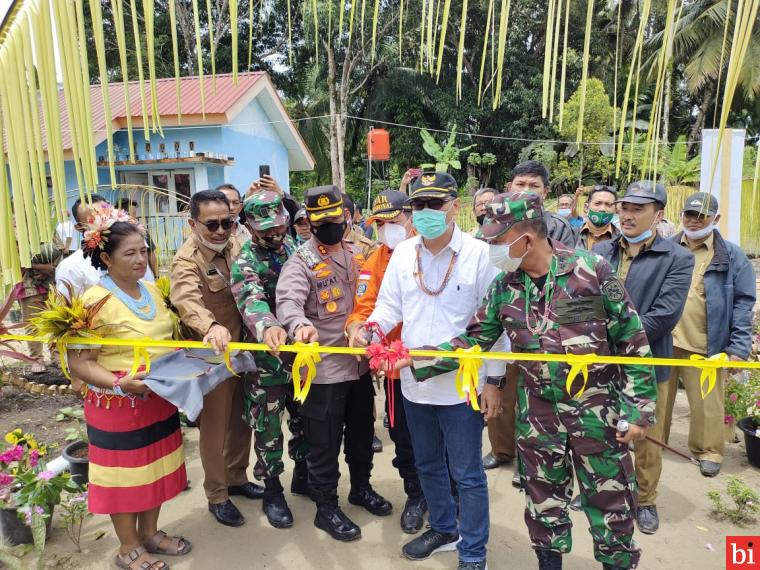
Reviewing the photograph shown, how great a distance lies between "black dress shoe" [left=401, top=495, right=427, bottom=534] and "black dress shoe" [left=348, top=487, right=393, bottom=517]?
0.46 ft

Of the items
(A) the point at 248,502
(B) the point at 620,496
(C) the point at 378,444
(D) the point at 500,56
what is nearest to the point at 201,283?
(A) the point at 248,502

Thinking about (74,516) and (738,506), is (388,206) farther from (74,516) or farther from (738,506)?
(738,506)

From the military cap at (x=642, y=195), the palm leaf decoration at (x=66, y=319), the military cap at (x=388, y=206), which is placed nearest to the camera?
the palm leaf decoration at (x=66, y=319)

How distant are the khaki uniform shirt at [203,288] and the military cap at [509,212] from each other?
1611mm

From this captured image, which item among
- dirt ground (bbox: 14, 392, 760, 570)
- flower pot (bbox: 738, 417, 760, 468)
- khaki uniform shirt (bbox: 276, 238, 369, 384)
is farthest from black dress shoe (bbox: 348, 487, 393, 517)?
flower pot (bbox: 738, 417, 760, 468)

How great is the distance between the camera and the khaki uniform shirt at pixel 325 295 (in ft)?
10.3

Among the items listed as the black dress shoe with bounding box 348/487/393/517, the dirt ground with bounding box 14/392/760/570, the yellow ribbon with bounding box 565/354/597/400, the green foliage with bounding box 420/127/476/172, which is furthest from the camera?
the green foliage with bounding box 420/127/476/172

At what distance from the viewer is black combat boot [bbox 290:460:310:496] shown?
3883mm

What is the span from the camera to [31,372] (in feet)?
19.7

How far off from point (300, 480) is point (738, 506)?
9.16ft

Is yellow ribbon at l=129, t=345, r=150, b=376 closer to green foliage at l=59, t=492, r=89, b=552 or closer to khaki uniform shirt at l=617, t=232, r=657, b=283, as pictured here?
green foliage at l=59, t=492, r=89, b=552

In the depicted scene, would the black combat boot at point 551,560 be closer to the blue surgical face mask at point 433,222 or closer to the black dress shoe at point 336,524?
the black dress shoe at point 336,524

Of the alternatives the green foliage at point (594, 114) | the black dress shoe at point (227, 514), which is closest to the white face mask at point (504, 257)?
the black dress shoe at point (227, 514)

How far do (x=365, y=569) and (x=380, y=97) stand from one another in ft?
77.5
